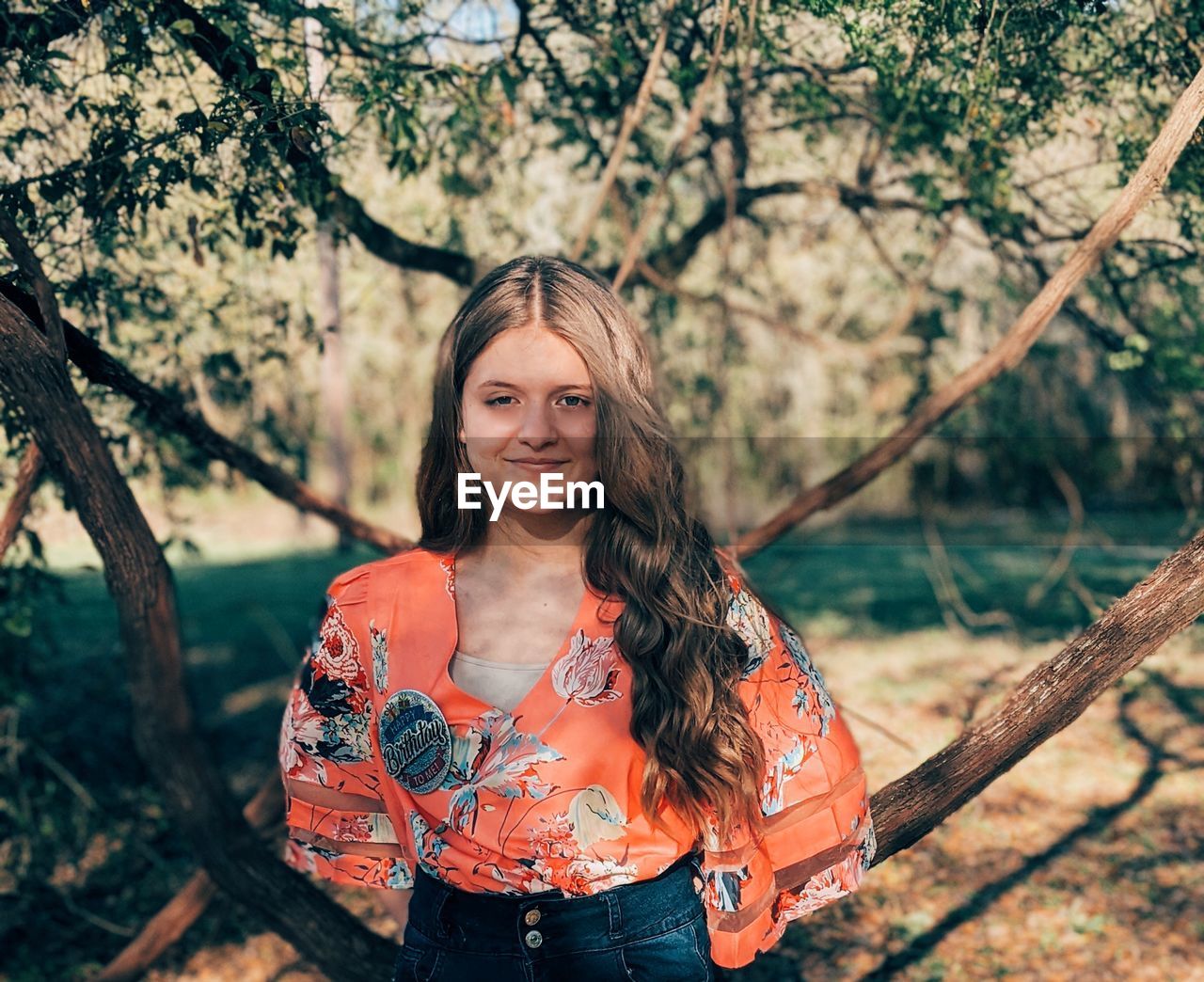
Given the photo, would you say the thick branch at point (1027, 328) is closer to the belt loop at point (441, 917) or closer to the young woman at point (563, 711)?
the young woman at point (563, 711)

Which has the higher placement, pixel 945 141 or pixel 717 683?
pixel 945 141

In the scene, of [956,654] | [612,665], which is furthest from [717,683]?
[956,654]

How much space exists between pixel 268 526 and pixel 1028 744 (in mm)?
15363

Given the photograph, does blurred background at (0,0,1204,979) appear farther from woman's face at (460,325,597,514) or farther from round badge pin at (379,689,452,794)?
round badge pin at (379,689,452,794)

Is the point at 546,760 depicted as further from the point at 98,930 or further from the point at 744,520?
the point at 744,520

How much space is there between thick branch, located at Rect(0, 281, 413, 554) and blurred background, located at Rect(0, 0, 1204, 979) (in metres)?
0.02

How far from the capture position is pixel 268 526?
1645 cm

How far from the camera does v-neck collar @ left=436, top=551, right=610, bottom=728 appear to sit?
1772mm

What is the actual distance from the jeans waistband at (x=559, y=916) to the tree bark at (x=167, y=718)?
3.57ft

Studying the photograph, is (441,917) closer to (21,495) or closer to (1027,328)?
(21,495)

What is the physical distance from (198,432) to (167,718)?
74 cm

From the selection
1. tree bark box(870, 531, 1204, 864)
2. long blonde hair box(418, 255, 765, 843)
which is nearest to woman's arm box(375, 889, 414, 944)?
long blonde hair box(418, 255, 765, 843)

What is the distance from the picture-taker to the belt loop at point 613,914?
1739mm

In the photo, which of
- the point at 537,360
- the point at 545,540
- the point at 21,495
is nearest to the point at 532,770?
the point at 545,540
